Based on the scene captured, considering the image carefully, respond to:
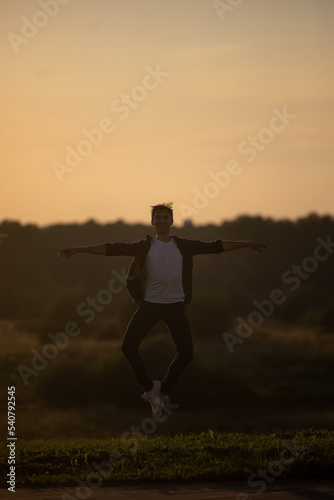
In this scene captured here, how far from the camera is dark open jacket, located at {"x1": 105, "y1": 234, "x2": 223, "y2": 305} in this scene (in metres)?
10.6

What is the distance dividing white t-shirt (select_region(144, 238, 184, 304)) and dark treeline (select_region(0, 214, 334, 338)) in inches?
2641

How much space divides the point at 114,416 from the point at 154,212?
175ft

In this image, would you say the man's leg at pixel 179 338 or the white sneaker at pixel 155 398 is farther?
the white sneaker at pixel 155 398

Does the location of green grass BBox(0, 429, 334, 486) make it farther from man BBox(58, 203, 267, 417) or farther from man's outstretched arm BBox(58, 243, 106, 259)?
man's outstretched arm BBox(58, 243, 106, 259)

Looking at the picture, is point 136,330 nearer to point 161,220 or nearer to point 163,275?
point 163,275

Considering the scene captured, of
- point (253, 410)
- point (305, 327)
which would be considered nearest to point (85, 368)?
point (253, 410)

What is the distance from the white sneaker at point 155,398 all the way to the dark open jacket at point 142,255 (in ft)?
3.45

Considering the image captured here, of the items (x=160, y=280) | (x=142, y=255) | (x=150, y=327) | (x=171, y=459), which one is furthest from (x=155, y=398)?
(x=142, y=255)

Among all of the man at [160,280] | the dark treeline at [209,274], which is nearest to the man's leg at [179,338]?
the man at [160,280]

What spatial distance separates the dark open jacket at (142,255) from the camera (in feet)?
34.7

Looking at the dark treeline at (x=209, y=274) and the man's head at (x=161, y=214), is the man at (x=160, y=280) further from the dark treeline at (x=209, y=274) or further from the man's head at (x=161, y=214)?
the dark treeline at (x=209, y=274)

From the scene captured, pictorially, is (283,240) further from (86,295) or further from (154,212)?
(154,212)

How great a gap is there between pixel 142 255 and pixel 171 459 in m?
2.31

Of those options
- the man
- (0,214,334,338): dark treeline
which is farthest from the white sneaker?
(0,214,334,338): dark treeline
